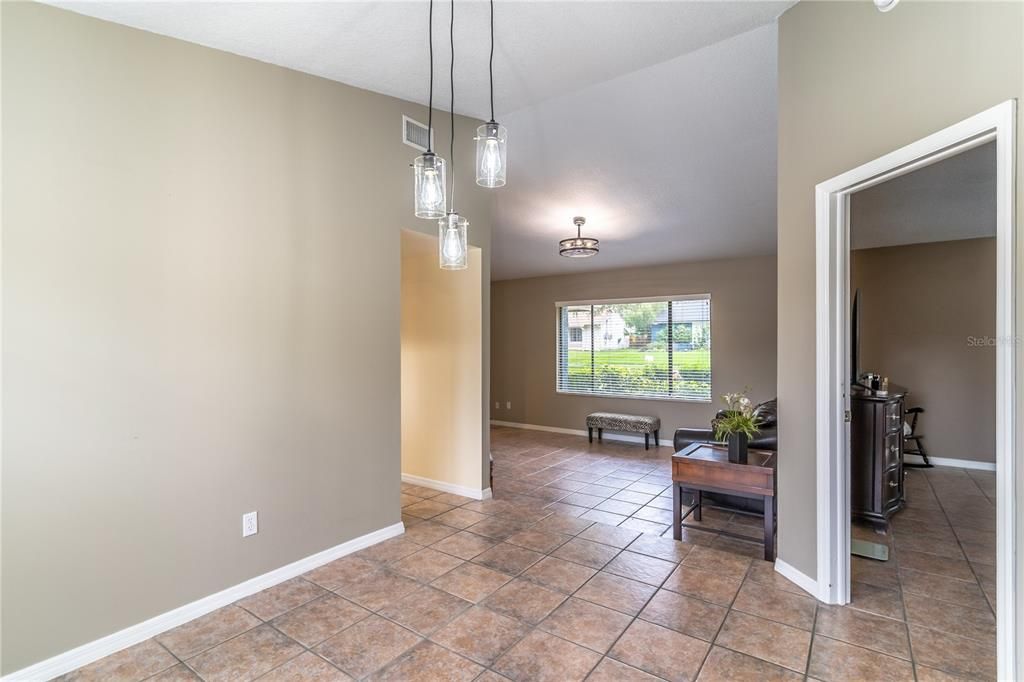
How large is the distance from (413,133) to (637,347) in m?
4.84

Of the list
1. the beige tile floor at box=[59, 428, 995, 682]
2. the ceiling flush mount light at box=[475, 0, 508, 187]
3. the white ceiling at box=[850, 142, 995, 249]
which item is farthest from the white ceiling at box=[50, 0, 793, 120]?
the beige tile floor at box=[59, 428, 995, 682]

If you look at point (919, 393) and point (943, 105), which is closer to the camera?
point (943, 105)

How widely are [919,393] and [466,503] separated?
221 inches

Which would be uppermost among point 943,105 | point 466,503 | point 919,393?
point 943,105

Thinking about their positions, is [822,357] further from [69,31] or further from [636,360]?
[636,360]

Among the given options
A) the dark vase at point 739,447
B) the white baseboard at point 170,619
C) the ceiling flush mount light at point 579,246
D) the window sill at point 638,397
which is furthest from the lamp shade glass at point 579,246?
the white baseboard at point 170,619

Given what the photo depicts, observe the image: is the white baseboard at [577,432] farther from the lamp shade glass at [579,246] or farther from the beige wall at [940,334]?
the lamp shade glass at [579,246]

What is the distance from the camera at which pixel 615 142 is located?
3875 millimetres

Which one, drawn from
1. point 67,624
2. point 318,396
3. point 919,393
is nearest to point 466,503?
point 318,396

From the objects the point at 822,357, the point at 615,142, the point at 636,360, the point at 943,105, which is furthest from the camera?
the point at 636,360

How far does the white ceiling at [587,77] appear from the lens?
236 centimetres

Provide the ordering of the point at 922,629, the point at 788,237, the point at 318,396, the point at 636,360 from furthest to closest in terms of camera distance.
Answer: the point at 636,360
the point at 318,396
the point at 788,237
the point at 922,629

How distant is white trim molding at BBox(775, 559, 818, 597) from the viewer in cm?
251

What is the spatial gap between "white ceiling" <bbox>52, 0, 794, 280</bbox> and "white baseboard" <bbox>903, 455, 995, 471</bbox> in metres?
3.30
